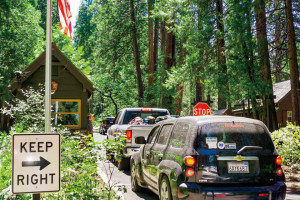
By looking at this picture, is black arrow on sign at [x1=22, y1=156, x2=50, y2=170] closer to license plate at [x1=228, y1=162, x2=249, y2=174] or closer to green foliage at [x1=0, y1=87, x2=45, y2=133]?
license plate at [x1=228, y1=162, x2=249, y2=174]

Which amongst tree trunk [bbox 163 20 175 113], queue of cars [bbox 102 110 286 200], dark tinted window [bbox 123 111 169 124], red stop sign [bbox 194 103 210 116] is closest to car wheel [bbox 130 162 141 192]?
queue of cars [bbox 102 110 286 200]

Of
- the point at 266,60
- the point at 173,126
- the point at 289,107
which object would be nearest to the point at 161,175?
the point at 173,126

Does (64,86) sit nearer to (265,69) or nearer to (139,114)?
(139,114)

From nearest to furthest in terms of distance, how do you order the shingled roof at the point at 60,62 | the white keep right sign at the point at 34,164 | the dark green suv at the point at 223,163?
the white keep right sign at the point at 34,164
the dark green suv at the point at 223,163
the shingled roof at the point at 60,62

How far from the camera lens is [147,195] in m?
8.82

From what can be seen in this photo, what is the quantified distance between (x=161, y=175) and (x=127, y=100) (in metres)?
37.3

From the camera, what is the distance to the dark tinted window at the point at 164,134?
23.7 feet

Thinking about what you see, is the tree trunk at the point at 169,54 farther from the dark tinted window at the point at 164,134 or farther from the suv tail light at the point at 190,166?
the suv tail light at the point at 190,166

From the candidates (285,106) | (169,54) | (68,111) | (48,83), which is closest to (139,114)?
(68,111)

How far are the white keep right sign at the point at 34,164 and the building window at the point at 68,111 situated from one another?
14.0m

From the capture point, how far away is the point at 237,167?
5.86 meters

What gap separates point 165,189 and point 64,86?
40.2ft

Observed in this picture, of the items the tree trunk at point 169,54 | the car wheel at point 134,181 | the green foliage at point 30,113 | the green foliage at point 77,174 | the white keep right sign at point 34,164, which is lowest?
the car wheel at point 134,181

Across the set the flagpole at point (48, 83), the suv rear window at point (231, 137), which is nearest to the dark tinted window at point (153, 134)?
the suv rear window at point (231, 137)
